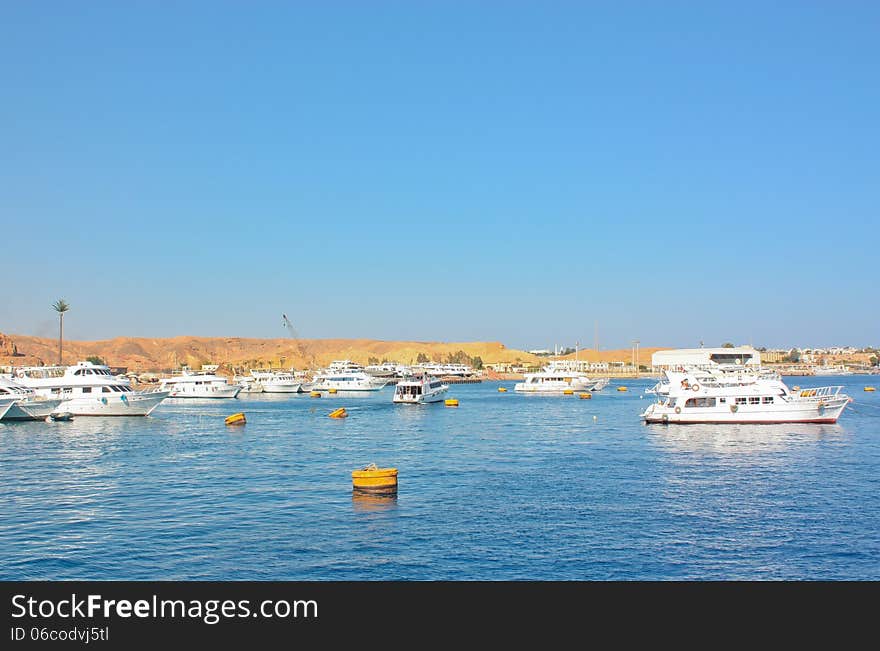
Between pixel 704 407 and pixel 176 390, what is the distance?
95.2 metres

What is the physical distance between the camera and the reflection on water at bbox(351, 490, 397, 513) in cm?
3669

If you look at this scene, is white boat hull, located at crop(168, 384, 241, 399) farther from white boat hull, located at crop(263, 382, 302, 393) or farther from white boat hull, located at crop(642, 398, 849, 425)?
white boat hull, located at crop(642, 398, 849, 425)

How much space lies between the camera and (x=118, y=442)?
223 feet

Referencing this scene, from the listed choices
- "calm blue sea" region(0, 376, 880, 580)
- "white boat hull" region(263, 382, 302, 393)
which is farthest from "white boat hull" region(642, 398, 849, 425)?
"white boat hull" region(263, 382, 302, 393)

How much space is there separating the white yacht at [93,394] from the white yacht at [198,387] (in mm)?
42418

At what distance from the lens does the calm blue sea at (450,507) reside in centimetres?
2714

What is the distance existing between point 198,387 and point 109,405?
159 feet

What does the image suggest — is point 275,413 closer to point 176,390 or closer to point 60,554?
point 176,390

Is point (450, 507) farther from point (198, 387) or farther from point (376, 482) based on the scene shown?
point (198, 387)

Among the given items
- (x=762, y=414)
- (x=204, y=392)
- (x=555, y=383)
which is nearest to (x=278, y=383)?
(x=204, y=392)

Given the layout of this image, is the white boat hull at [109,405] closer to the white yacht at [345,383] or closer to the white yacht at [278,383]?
the white yacht at [278,383]
